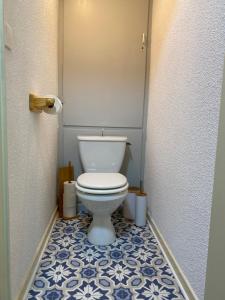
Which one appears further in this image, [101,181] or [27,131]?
[101,181]

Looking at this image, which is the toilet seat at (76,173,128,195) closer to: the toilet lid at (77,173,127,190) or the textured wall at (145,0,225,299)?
the toilet lid at (77,173,127,190)

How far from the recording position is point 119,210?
2.30 m

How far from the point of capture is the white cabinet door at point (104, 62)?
7.06 feet

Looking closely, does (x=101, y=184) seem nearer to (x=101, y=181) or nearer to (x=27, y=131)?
(x=101, y=181)

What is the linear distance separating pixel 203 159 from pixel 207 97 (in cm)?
26

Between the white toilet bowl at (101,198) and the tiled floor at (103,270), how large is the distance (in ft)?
0.24

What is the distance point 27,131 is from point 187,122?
0.80 m

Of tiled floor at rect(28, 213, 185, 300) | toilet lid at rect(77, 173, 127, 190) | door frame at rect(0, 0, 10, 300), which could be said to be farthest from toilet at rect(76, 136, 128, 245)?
door frame at rect(0, 0, 10, 300)

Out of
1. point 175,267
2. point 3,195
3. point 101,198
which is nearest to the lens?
point 3,195

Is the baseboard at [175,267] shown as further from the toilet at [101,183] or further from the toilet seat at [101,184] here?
the toilet seat at [101,184]

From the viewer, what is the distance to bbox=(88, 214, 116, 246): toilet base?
174 cm

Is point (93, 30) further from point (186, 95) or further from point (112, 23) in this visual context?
point (186, 95)

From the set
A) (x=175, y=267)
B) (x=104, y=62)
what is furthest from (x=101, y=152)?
(x=175, y=267)

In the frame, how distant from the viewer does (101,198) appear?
1.62 metres
